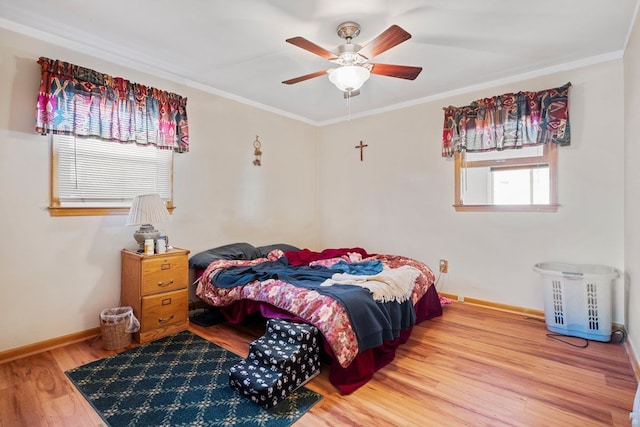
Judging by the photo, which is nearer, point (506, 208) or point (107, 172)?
point (107, 172)

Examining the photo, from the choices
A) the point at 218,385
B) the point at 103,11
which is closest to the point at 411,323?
the point at 218,385

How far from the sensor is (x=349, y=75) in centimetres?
236

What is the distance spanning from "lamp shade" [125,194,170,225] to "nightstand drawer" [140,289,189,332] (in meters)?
0.65

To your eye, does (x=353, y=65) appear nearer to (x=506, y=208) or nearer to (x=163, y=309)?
(x=506, y=208)

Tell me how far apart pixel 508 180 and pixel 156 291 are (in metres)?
3.69

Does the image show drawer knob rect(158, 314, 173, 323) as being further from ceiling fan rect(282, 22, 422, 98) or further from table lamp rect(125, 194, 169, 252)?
ceiling fan rect(282, 22, 422, 98)

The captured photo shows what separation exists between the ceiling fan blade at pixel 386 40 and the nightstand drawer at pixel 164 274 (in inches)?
91.3

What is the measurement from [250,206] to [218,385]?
7.86 feet

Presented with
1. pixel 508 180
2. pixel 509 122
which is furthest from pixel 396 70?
pixel 508 180

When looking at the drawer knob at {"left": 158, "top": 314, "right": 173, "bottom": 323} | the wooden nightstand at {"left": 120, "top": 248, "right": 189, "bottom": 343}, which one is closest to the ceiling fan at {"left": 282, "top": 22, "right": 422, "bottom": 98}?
the wooden nightstand at {"left": 120, "top": 248, "right": 189, "bottom": 343}

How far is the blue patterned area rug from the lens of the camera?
66.0 inches

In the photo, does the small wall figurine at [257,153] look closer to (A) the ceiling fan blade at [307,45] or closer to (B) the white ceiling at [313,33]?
(B) the white ceiling at [313,33]

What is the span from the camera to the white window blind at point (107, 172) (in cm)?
257

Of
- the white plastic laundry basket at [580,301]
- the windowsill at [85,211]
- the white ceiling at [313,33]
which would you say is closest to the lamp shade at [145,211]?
the windowsill at [85,211]
